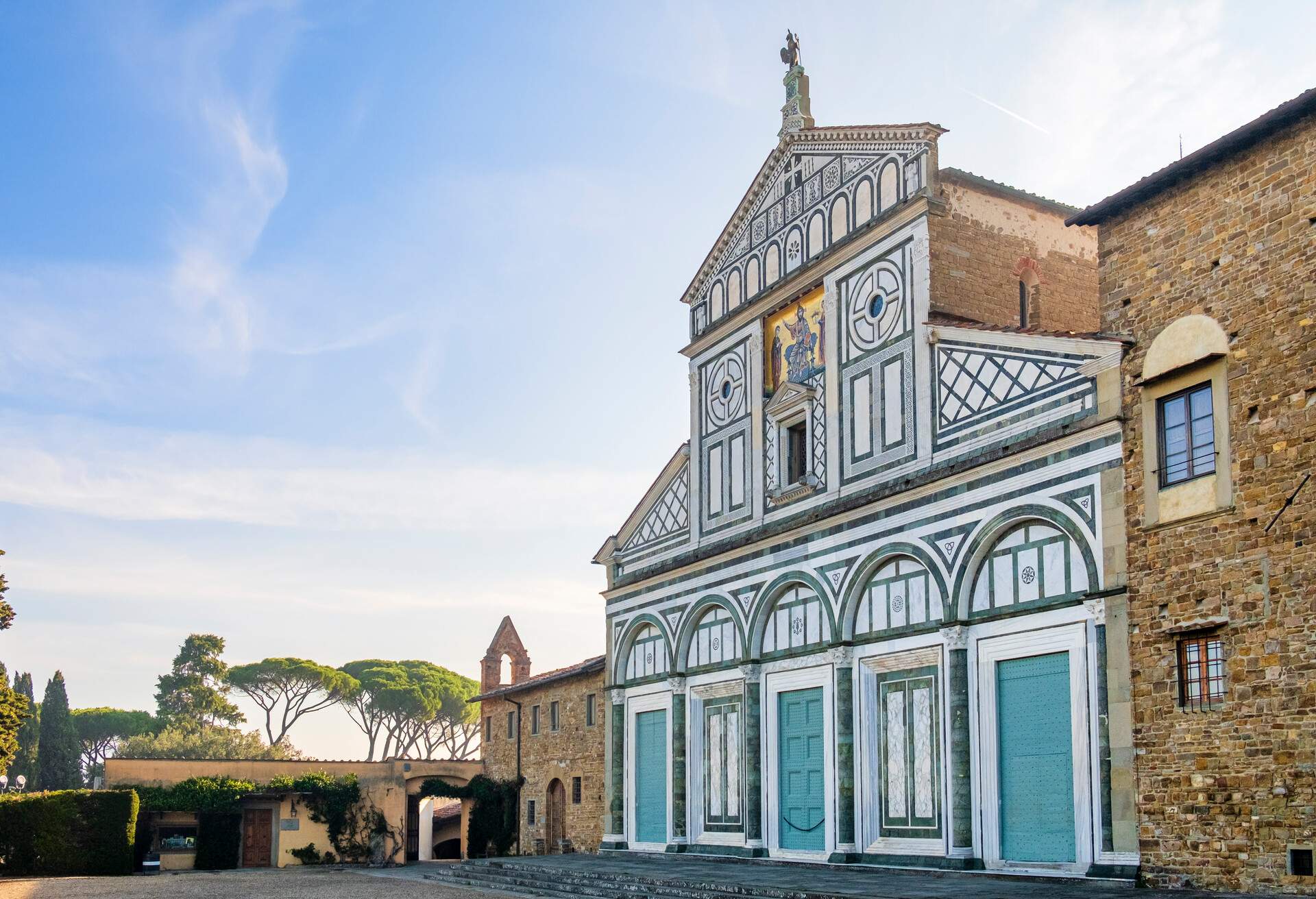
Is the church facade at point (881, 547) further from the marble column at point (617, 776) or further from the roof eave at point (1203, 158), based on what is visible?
the roof eave at point (1203, 158)

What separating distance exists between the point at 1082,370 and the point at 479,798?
24.5 metres

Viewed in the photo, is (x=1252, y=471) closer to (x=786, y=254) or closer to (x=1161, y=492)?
(x=1161, y=492)

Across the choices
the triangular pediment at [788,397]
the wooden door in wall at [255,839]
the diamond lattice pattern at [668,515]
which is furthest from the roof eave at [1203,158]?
A: the wooden door in wall at [255,839]

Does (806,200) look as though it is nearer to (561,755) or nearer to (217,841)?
(561,755)

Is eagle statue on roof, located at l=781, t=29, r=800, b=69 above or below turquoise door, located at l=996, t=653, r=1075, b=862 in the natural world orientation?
above

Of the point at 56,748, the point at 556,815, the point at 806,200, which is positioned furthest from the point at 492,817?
the point at 56,748

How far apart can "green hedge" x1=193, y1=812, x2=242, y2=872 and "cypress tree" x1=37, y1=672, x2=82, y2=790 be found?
22794 millimetres

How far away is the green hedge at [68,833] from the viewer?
32.9 meters

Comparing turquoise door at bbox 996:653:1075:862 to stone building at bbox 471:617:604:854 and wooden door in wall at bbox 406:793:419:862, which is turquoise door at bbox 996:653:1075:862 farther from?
wooden door in wall at bbox 406:793:419:862

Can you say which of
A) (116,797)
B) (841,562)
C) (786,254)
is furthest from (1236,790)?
(116,797)

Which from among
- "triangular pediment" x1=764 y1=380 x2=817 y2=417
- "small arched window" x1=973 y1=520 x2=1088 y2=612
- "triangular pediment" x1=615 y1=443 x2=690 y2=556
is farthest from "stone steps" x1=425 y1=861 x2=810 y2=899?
"triangular pediment" x1=764 y1=380 x2=817 y2=417

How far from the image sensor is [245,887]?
27.3 meters

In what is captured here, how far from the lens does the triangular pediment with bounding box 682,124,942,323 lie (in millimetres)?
22094

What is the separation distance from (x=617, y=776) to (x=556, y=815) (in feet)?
19.0
